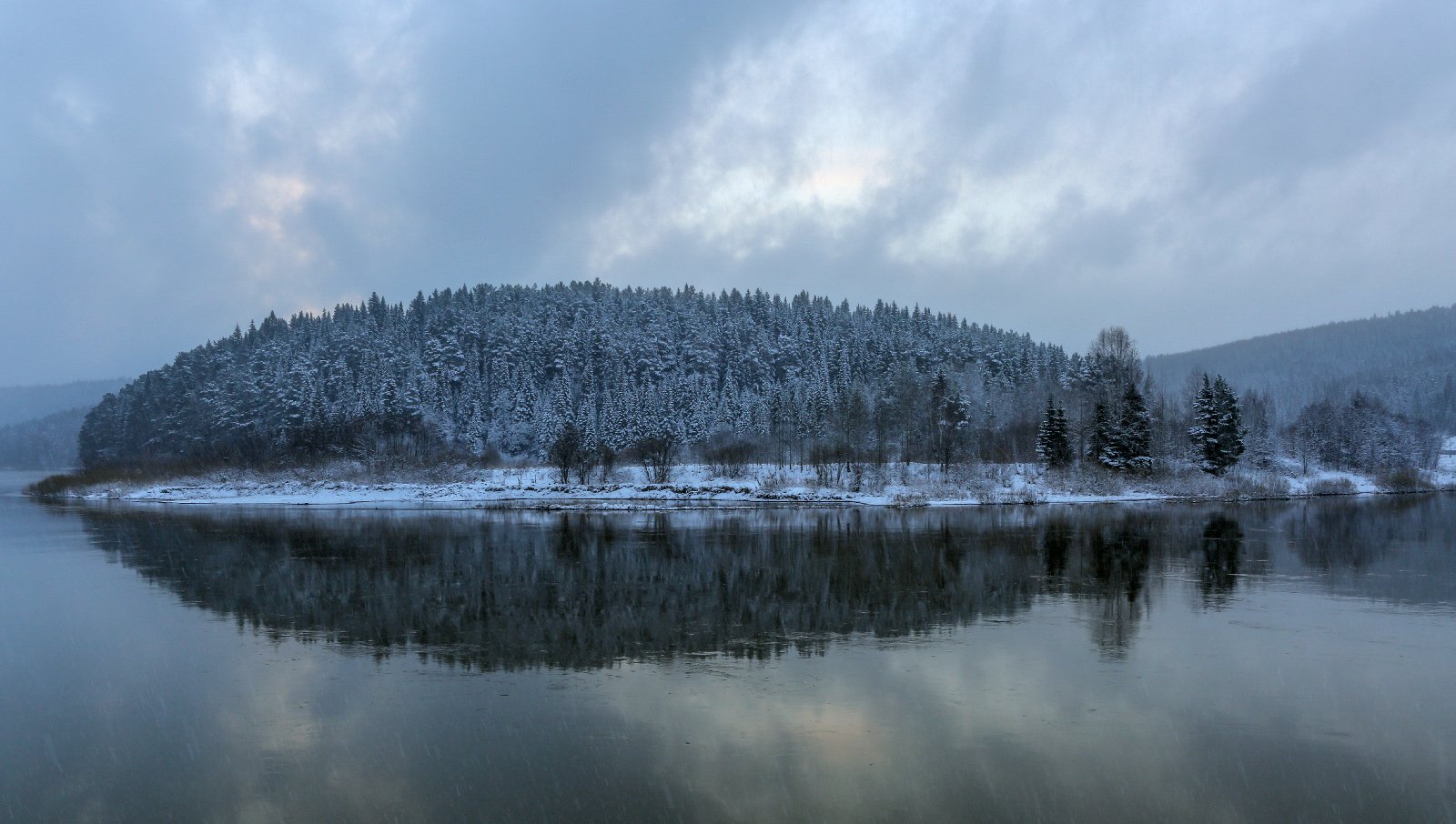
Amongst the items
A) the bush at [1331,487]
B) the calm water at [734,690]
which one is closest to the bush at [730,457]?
the calm water at [734,690]

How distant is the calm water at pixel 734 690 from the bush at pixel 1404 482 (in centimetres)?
5676

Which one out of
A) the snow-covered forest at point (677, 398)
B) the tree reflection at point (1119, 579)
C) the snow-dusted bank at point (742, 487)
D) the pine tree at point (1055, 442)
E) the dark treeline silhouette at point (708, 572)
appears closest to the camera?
the tree reflection at point (1119, 579)

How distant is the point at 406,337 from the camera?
456 feet

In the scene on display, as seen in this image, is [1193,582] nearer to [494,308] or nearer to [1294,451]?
[1294,451]

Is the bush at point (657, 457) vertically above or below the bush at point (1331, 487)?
above

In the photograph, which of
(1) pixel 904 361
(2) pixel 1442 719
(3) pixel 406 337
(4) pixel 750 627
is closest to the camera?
(2) pixel 1442 719

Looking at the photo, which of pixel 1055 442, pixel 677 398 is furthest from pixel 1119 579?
pixel 677 398

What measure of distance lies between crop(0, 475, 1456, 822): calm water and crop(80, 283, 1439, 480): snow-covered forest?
41.9m

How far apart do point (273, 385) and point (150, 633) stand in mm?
110284

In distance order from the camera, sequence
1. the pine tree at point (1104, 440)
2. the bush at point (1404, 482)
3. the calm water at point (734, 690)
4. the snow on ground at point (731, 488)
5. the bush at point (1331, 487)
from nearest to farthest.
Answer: the calm water at point (734, 690) → the snow on ground at point (731, 488) → the bush at point (1331, 487) → the pine tree at point (1104, 440) → the bush at point (1404, 482)

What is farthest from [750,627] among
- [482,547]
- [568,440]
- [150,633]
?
[568,440]

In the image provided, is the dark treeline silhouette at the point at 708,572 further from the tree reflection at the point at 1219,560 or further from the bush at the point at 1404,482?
the bush at the point at 1404,482

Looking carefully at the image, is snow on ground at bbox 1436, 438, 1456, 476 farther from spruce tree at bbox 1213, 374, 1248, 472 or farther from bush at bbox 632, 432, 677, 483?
bush at bbox 632, 432, 677, 483

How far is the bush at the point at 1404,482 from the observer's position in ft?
223
